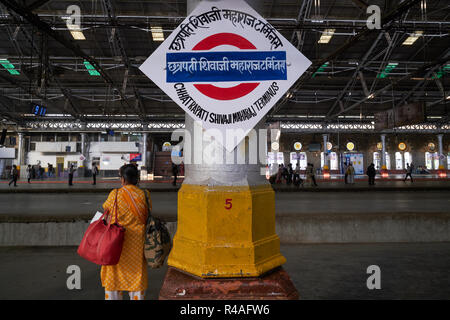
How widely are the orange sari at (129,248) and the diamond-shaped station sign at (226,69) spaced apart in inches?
38.3

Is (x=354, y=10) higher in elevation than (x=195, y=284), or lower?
higher

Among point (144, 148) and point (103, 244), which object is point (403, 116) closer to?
point (103, 244)

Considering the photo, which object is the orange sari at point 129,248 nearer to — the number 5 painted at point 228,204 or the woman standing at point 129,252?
the woman standing at point 129,252

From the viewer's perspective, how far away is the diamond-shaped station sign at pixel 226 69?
1.51 meters

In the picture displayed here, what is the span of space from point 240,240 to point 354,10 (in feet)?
52.9

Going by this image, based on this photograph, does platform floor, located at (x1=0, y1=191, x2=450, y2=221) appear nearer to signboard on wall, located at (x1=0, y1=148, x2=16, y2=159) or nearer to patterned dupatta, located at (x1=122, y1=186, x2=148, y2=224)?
patterned dupatta, located at (x1=122, y1=186, x2=148, y2=224)

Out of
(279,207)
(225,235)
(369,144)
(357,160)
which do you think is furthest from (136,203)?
(369,144)


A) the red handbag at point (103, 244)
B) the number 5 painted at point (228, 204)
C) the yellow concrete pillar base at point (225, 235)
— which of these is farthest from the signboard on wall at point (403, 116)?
the red handbag at point (103, 244)

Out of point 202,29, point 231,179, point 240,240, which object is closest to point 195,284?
point 240,240

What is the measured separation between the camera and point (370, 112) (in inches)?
1013

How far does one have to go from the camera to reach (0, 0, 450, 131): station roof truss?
1061cm

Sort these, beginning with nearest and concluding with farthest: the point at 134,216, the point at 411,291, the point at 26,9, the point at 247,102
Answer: the point at 247,102 → the point at 134,216 → the point at 411,291 → the point at 26,9

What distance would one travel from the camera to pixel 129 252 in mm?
2031

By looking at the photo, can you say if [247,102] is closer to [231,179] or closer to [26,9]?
[231,179]
